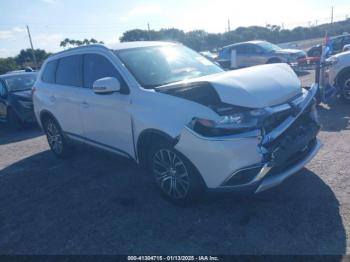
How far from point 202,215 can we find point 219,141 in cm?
100

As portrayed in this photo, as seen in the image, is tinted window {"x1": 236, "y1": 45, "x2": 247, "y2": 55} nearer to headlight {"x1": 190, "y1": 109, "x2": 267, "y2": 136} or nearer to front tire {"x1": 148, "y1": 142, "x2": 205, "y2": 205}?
front tire {"x1": 148, "y1": 142, "x2": 205, "y2": 205}

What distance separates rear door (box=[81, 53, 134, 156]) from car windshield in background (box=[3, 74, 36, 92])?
19.5 feet

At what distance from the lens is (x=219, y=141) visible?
3303mm

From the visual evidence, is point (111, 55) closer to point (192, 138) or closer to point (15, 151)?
point (192, 138)

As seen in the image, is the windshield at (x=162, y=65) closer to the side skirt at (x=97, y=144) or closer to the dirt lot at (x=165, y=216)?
the side skirt at (x=97, y=144)

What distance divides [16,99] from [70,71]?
4.88m

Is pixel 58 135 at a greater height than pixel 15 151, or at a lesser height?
greater

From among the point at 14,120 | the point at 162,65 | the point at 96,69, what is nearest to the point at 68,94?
the point at 96,69

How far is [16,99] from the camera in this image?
31.4 ft

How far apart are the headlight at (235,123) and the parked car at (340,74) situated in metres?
5.79

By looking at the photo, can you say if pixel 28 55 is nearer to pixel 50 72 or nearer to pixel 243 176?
pixel 50 72

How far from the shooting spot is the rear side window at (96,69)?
455 cm

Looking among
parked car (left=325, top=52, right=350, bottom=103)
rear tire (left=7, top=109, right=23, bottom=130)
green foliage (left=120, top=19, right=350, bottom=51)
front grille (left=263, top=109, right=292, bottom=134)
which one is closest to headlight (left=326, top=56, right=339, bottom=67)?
parked car (left=325, top=52, right=350, bottom=103)

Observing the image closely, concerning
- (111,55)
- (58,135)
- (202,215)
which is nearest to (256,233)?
(202,215)
